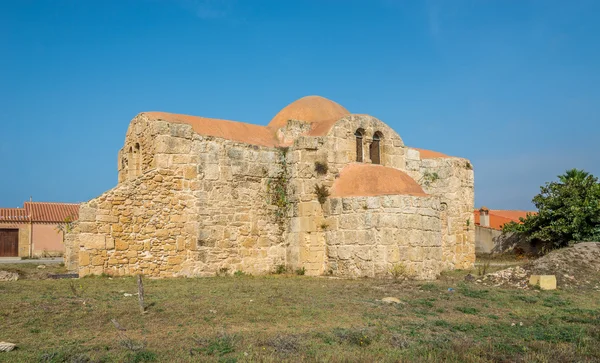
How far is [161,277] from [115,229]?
63.6 inches

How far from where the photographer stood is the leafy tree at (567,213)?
2123cm

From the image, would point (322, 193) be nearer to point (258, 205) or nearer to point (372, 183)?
point (372, 183)

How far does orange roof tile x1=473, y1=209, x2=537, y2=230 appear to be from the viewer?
3228cm

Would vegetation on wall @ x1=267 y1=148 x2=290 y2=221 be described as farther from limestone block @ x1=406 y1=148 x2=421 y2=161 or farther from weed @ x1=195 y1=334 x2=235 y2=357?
weed @ x1=195 y1=334 x2=235 y2=357

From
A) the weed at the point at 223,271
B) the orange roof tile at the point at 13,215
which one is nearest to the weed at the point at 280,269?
the weed at the point at 223,271

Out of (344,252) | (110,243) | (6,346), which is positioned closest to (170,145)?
(110,243)

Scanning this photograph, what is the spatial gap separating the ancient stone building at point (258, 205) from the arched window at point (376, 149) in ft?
0.10

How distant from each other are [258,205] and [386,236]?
144 inches

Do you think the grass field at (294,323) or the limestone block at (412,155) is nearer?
the grass field at (294,323)

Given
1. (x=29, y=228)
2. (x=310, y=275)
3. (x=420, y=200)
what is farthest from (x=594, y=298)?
(x=29, y=228)

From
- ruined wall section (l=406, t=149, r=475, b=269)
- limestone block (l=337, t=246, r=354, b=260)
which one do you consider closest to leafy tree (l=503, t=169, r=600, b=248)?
ruined wall section (l=406, t=149, r=475, b=269)

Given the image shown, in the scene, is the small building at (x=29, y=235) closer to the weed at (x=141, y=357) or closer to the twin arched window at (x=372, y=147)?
the twin arched window at (x=372, y=147)

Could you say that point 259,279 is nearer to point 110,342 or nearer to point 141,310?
point 141,310

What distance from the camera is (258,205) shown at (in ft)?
48.8
